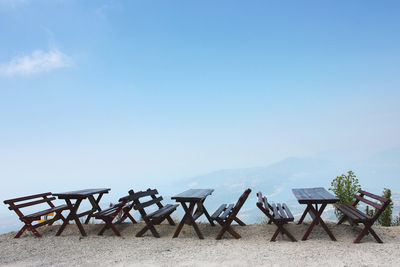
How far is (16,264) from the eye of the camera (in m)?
5.99

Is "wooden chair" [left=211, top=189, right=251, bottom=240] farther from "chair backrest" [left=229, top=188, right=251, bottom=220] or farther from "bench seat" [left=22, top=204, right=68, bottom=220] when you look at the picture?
"bench seat" [left=22, top=204, right=68, bottom=220]

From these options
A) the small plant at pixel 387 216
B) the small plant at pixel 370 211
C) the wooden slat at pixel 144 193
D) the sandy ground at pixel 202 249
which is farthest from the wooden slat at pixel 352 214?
the wooden slat at pixel 144 193

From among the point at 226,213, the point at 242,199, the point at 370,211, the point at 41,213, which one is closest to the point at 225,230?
the point at 226,213

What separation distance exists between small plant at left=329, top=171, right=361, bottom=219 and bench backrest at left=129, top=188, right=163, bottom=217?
655 cm

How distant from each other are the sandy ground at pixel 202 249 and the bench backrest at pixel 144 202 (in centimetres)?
76

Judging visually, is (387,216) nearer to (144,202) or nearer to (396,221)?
(396,221)

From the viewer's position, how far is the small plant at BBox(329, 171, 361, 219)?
9956 millimetres

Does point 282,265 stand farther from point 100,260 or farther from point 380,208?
point 100,260

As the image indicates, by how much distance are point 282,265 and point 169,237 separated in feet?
11.2

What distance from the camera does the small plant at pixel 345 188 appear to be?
9.96 meters

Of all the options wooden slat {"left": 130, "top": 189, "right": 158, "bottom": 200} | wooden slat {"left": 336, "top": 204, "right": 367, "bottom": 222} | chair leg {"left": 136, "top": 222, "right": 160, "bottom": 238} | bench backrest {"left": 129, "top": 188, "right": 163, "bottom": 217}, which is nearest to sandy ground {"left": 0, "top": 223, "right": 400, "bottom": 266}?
chair leg {"left": 136, "top": 222, "right": 160, "bottom": 238}

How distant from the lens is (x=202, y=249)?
624 cm

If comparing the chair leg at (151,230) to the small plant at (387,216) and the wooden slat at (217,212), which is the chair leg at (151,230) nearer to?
the wooden slat at (217,212)

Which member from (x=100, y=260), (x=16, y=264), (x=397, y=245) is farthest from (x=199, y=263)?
(x=397, y=245)
